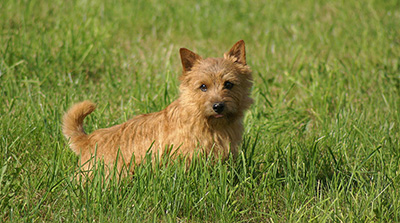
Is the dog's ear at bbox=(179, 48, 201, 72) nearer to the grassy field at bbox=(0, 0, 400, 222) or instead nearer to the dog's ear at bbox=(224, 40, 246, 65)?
the dog's ear at bbox=(224, 40, 246, 65)

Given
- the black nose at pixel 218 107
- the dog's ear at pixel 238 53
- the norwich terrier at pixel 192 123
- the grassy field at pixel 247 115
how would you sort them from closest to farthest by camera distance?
the grassy field at pixel 247 115 → the black nose at pixel 218 107 → the norwich terrier at pixel 192 123 → the dog's ear at pixel 238 53

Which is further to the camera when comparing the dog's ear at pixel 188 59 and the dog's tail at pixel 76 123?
the dog's tail at pixel 76 123

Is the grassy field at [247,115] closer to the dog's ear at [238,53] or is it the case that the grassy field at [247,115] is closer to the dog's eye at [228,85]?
the dog's eye at [228,85]

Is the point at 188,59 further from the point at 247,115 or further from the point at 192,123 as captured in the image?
the point at 247,115

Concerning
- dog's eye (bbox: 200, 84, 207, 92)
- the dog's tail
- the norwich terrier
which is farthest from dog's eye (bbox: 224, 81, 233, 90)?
the dog's tail

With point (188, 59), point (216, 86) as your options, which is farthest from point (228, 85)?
point (188, 59)

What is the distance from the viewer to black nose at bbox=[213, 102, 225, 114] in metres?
3.88

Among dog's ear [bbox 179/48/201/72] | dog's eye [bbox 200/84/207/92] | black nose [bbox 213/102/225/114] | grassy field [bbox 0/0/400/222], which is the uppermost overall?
dog's ear [bbox 179/48/201/72]

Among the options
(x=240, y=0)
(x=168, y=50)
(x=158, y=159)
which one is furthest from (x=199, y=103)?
(x=240, y=0)

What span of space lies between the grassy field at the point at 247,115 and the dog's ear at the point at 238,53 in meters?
0.74

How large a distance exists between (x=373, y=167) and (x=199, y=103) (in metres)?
1.78

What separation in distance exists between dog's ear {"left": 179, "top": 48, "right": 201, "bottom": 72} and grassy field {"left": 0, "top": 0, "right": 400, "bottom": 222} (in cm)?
85

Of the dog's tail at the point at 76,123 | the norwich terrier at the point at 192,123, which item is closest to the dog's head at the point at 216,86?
the norwich terrier at the point at 192,123

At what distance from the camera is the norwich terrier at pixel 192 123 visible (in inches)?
157
